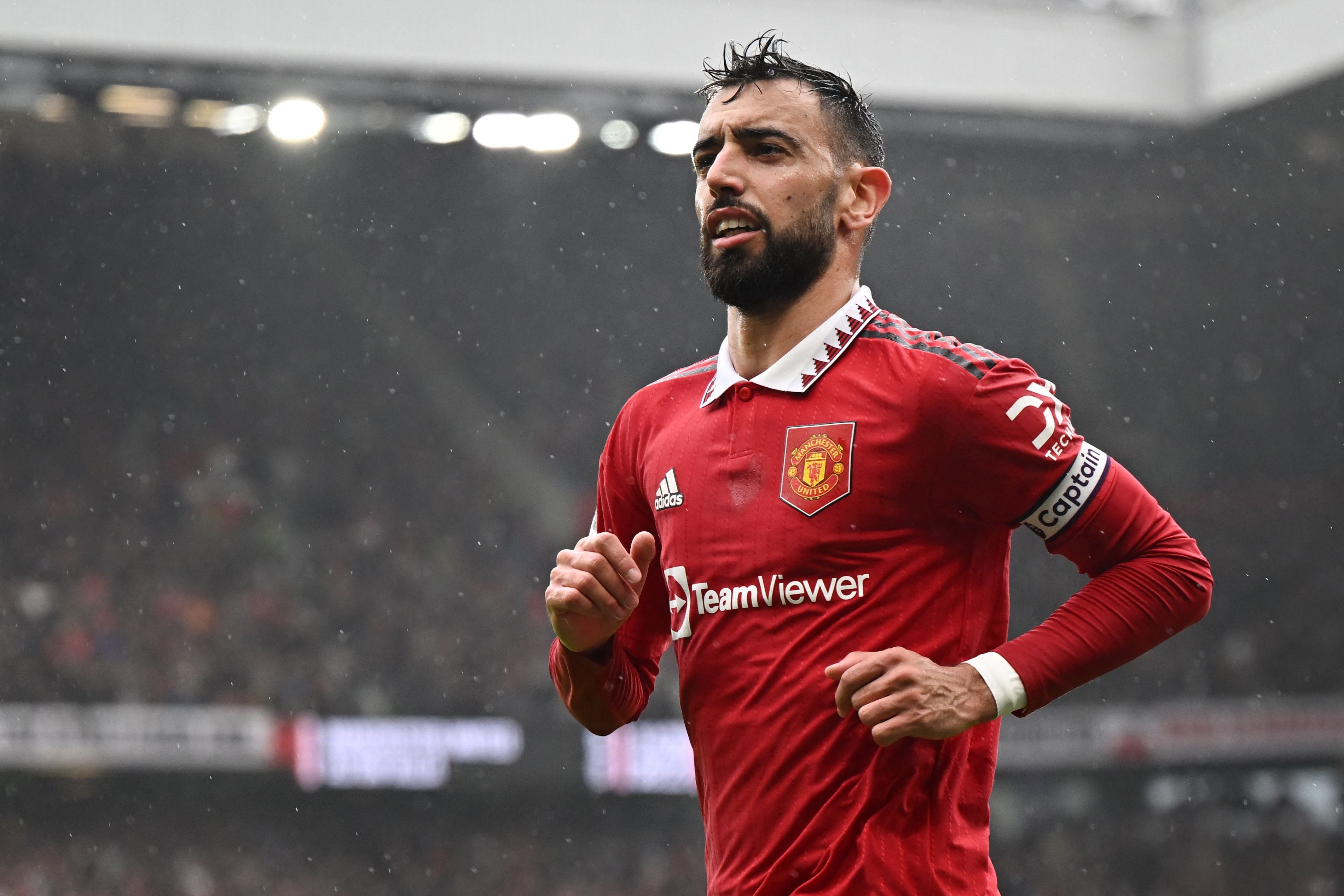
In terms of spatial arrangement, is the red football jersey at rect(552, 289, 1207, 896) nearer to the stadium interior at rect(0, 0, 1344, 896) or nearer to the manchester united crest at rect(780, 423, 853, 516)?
the manchester united crest at rect(780, 423, 853, 516)

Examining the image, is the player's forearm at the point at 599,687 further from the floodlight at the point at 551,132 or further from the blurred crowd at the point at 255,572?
the floodlight at the point at 551,132

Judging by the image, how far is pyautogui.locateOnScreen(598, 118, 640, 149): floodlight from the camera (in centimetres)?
1470

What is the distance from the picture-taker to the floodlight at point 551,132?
1491 cm

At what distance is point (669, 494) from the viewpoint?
198 centimetres

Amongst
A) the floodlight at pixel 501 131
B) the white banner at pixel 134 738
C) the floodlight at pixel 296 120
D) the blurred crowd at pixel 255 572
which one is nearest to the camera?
the white banner at pixel 134 738

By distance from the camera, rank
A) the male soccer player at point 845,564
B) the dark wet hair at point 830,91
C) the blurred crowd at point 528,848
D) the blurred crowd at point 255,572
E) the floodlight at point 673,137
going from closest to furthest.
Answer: the male soccer player at point 845,564 → the dark wet hair at point 830,91 → the blurred crowd at point 528,848 → the blurred crowd at point 255,572 → the floodlight at point 673,137

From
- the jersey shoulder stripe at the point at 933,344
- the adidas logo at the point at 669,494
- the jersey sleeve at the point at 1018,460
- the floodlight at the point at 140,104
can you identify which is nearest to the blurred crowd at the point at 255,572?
the floodlight at the point at 140,104

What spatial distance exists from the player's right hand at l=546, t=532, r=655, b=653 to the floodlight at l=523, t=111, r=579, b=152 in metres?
13.5

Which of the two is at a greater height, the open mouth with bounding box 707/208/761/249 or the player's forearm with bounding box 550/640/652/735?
the open mouth with bounding box 707/208/761/249

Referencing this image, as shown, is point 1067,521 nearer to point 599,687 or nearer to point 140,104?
point 599,687

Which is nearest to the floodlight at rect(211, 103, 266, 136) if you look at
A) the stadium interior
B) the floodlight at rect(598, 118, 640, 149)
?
the stadium interior

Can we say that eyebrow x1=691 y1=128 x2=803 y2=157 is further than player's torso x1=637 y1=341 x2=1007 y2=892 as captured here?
Yes

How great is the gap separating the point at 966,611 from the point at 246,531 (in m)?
13.2

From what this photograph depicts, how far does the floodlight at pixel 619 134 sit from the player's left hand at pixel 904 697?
43.7ft
